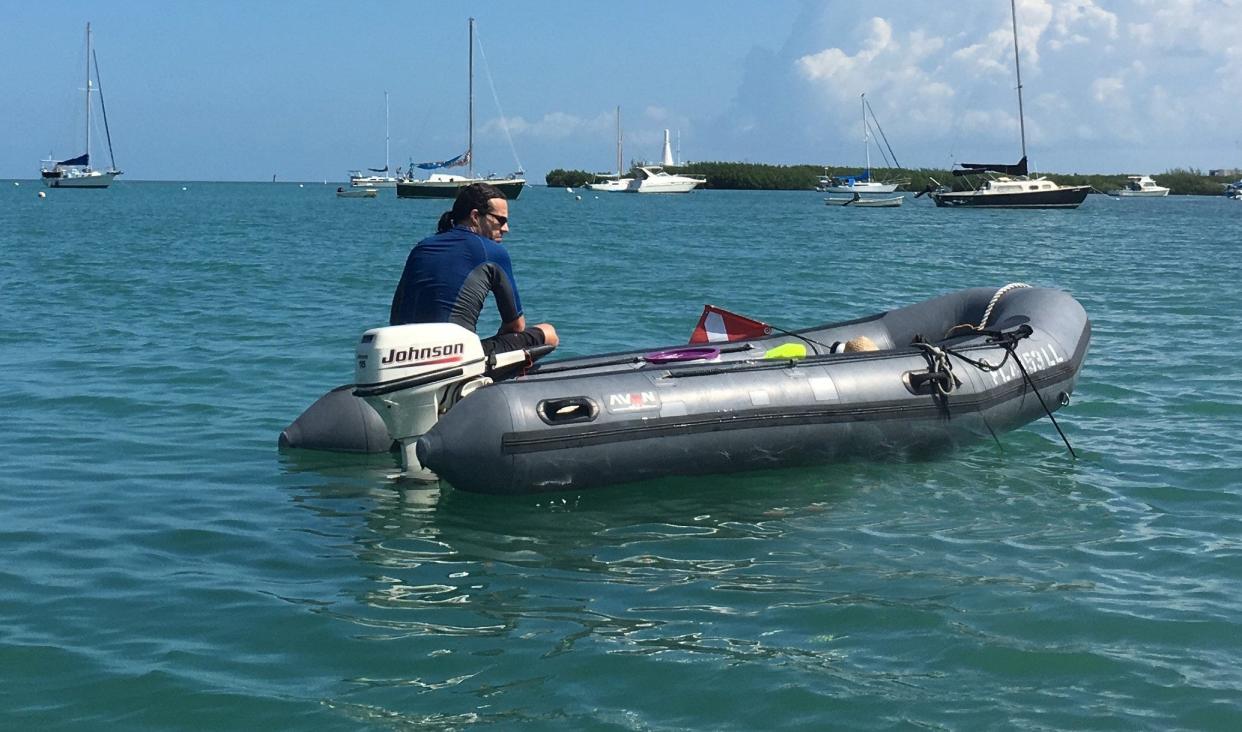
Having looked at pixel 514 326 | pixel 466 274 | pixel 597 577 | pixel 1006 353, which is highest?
pixel 466 274

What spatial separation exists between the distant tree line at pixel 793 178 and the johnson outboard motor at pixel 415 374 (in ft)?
268

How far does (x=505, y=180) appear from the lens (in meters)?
68.5

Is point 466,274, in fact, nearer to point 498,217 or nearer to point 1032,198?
point 498,217

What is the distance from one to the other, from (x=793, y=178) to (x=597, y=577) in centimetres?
9837

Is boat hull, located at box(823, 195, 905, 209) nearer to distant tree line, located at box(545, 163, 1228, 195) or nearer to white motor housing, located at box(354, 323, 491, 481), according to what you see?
distant tree line, located at box(545, 163, 1228, 195)

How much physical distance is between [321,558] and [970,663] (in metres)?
2.58

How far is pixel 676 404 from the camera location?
634 cm

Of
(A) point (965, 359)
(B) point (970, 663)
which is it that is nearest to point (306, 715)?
(B) point (970, 663)

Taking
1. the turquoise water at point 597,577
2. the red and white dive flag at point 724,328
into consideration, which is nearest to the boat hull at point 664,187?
the turquoise water at point 597,577

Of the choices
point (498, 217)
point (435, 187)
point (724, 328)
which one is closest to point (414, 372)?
point (498, 217)

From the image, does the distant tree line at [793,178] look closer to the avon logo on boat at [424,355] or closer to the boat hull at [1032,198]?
the boat hull at [1032,198]

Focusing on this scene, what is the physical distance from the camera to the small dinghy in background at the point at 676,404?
593 cm

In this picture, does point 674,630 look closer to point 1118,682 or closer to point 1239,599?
point 1118,682

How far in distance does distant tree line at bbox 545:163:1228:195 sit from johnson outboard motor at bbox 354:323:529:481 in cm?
8166
